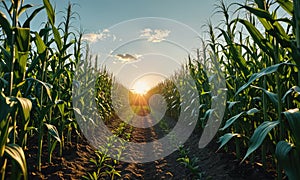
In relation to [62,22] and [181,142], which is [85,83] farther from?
[181,142]

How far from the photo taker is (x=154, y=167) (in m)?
4.63

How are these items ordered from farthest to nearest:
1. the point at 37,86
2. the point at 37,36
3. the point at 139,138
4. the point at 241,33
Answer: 1. the point at 139,138
2. the point at 241,33
3. the point at 37,86
4. the point at 37,36

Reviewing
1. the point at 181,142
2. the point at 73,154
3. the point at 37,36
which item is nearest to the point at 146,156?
the point at 181,142

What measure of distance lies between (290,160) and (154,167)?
325 centimetres

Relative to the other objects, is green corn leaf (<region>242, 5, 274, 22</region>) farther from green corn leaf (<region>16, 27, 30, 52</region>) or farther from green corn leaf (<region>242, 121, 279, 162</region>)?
green corn leaf (<region>16, 27, 30, 52</region>)

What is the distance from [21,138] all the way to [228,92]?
2.78 meters

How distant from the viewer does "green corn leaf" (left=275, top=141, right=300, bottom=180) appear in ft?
5.18

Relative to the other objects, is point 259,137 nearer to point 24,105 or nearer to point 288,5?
point 288,5

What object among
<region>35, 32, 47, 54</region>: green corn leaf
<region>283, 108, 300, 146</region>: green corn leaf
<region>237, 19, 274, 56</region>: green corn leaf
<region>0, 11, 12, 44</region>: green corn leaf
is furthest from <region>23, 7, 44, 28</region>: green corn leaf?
<region>283, 108, 300, 146</region>: green corn leaf

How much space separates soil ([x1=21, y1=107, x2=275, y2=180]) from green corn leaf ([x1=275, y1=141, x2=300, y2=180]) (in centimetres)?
121

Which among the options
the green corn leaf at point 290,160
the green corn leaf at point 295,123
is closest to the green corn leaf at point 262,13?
the green corn leaf at point 295,123

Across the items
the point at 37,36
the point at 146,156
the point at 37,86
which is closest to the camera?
the point at 37,36

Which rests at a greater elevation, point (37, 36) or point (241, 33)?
point (241, 33)

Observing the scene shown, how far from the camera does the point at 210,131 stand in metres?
4.93
